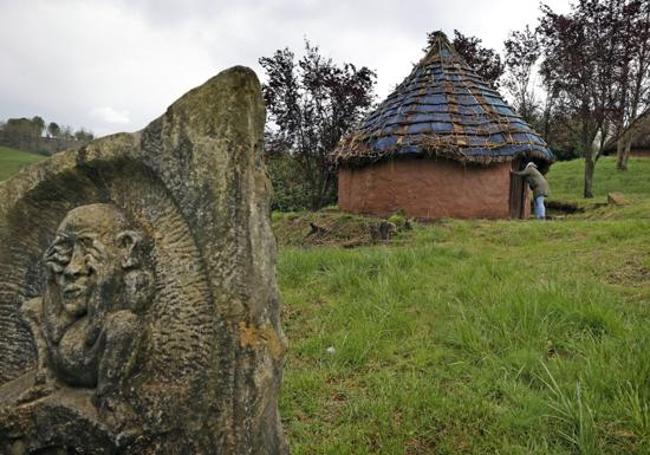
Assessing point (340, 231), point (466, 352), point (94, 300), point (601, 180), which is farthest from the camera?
point (601, 180)

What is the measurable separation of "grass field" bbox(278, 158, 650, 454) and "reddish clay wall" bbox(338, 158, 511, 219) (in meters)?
4.52

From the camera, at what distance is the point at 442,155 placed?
33.3 feet

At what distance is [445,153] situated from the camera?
1012 centimetres

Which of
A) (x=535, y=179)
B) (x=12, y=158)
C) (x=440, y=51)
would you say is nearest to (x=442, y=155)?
(x=535, y=179)

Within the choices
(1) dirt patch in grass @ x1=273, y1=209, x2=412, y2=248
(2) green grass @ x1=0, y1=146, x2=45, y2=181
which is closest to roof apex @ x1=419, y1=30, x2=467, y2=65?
(1) dirt patch in grass @ x1=273, y1=209, x2=412, y2=248

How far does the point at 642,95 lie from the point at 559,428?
20.2m

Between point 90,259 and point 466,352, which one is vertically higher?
point 90,259

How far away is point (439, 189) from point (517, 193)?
2.37 metres

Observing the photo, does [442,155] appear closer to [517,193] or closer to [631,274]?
[517,193]

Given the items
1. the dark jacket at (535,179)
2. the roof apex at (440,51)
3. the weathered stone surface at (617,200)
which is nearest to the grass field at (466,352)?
the dark jacket at (535,179)

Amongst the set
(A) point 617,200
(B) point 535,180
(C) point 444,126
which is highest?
(C) point 444,126

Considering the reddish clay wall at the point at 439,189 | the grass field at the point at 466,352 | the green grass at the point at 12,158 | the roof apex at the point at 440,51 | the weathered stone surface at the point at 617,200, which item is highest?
the roof apex at the point at 440,51

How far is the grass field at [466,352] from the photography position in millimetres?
2514

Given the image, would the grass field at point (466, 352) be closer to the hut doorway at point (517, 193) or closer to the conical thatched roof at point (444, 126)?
the conical thatched roof at point (444, 126)
